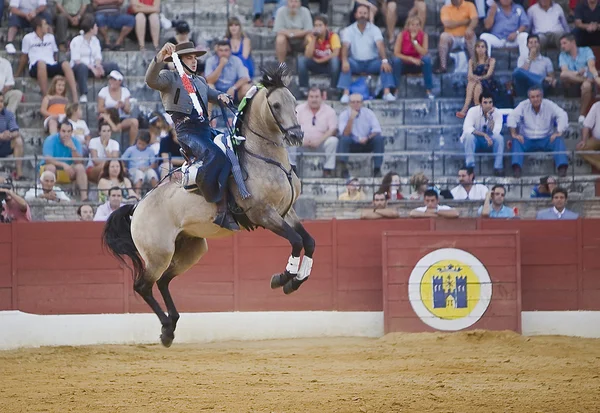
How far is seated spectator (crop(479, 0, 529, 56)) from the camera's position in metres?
15.8

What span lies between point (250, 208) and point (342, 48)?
6941 mm

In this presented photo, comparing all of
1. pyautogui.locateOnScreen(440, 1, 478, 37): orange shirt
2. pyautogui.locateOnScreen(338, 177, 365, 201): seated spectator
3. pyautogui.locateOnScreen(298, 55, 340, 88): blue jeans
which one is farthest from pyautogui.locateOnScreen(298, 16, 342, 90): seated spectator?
pyautogui.locateOnScreen(338, 177, 365, 201): seated spectator

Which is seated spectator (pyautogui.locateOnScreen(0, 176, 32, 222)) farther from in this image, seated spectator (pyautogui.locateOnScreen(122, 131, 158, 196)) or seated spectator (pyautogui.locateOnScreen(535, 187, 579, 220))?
seated spectator (pyautogui.locateOnScreen(535, 187, 579, 220))

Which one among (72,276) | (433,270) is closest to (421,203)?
(433,270)

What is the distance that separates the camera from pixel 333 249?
13148 mm

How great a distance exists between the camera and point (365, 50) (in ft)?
50.8

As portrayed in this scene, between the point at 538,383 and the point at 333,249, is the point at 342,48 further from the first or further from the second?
the point at 538,383

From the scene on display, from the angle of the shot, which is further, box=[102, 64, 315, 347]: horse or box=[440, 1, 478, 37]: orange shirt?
box=[440, 1, 478, 37]: orange shirt

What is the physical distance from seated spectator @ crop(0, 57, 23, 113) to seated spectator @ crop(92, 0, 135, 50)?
1582mm

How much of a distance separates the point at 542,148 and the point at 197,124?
6.66 metres

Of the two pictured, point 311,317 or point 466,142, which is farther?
point 466,142

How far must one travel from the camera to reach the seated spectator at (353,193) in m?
13.8

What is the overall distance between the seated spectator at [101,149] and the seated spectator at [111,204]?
754 millimetres

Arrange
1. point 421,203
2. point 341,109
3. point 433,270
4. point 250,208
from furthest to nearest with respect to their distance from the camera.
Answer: point 341,109
point 421,203
point 433,270
point 250,208
